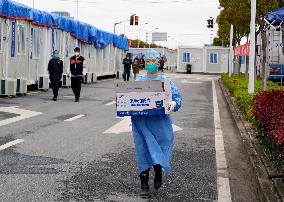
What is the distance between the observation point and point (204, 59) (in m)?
62.8

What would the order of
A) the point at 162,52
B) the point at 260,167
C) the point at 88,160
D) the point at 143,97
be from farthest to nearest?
the point at 162,52 < the point at 88,160 < the point at 260,167 < the point at 143,97

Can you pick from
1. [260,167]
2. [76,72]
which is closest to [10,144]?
[260,167]

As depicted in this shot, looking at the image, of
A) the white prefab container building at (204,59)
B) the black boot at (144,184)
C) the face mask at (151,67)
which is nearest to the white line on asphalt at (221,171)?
the black boot at (144,184)

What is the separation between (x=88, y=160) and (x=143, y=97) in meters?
2.42

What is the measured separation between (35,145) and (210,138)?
3.57 metres

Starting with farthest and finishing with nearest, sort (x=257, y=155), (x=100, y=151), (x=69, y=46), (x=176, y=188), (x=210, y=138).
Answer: (x=69, y=46), (x=210, y=138), (x=100, y=151), (x=257, y=155), (x=176, y=188)

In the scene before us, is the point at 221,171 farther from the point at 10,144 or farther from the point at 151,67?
the point at 10,144

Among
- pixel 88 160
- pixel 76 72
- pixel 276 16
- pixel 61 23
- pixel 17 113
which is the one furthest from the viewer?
pixel 61 23

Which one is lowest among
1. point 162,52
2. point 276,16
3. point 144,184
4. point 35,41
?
point 144,184

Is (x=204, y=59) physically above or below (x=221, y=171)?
above

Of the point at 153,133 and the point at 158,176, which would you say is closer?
the point at 153,133

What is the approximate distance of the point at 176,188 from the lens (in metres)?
6.58

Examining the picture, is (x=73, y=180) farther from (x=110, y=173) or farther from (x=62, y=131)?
(x=62, y=131)

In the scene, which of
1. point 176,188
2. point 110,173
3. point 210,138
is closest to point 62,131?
point 210,138
